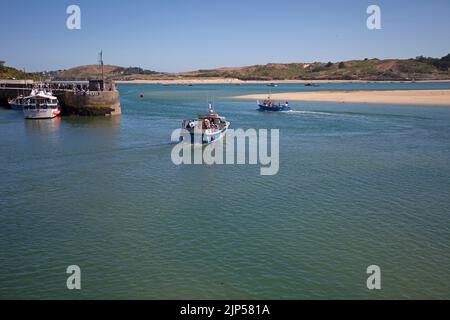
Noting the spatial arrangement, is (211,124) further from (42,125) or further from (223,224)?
(42,125)

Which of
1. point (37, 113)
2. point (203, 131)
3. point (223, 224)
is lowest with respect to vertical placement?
point (223, 224)

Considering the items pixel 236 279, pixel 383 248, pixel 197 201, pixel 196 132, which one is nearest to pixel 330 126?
pixel 196 132

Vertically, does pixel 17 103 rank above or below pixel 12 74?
below

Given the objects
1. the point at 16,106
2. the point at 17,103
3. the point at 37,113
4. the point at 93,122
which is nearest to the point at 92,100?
the point at 93,122

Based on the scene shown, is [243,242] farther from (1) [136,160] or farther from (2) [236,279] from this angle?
(1) [136,160]

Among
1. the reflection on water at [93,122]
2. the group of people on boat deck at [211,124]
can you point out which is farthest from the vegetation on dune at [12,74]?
the group of people on boat deck at [211,124]

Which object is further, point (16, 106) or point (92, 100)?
point (16, 106)
